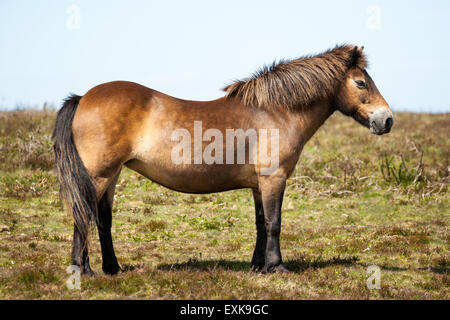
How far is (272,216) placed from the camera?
639 centimetres

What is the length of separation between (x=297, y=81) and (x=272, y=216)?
202cm

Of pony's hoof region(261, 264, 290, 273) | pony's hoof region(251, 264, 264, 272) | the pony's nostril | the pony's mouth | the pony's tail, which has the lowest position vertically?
pony's hoof region(251, 264, 264, 272)

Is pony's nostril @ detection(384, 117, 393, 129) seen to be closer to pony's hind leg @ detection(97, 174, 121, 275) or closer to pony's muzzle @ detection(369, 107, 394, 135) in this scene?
pony's muzzle @ detection(369, 107, 394, 135)

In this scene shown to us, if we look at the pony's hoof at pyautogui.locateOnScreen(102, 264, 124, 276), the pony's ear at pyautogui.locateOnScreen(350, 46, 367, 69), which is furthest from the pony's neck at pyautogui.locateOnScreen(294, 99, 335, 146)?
the pony's hoof at pyautogui.locateOnScreen(102, 264, 124, 276)

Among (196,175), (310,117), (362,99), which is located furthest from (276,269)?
(362,99)

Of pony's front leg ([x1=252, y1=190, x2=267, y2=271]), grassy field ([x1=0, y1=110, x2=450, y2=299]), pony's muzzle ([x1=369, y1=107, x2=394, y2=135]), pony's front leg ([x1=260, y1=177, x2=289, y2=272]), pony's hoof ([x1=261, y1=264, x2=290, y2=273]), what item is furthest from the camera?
pony's front leg ([x1=252, y1=190, x2=267, y2=271])

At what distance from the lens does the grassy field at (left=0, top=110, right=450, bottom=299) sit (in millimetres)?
5723

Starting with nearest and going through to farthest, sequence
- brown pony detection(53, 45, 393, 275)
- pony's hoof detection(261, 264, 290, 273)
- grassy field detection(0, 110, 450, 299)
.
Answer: grassy field detection(0, 110, 450, 299) → brown pony detection(53, 45, 393, 275) → pony's hoof detection(261, 264, 290, 273)

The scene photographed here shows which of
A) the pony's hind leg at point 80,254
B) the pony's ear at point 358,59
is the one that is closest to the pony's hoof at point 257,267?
the pony's hind leg at point 80,254

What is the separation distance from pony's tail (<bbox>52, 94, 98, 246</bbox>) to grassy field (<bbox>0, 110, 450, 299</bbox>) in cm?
24

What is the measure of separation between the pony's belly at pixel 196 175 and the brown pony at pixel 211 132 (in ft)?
0.05

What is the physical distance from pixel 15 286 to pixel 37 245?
2.72 m

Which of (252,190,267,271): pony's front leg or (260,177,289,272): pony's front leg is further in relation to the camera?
(252,190,267,271): pony's front leg
